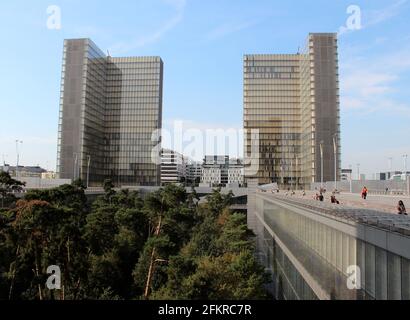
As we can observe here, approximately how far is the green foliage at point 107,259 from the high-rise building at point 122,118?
336 feet

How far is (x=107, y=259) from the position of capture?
36.9 metres

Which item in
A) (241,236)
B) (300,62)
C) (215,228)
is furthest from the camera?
(300,62)

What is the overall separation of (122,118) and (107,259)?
12792 centimetres

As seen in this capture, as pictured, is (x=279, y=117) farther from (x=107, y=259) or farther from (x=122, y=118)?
(x=107, y=259)

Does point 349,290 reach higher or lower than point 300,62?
lower

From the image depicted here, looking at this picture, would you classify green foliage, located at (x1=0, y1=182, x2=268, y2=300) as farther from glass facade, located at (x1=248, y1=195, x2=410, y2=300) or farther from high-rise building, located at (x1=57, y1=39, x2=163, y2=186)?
high-rise building, located at (x1=57, y1=39, x2=163, y2=186)

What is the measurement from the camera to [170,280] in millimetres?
25391

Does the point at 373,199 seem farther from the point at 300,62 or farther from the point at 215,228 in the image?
the point at 300,62

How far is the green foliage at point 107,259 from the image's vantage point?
25328 mm

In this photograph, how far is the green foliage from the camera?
2533 centimetres
